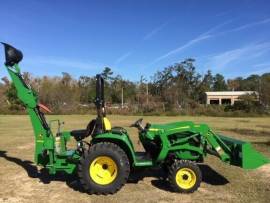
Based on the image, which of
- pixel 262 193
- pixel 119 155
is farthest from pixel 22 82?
pixel 262 193

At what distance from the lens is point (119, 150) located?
786 centimetres

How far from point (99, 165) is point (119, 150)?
1.68ft

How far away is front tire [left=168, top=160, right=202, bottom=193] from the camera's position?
784 cm

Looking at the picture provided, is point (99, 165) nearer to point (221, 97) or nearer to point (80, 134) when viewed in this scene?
point (80, 134)

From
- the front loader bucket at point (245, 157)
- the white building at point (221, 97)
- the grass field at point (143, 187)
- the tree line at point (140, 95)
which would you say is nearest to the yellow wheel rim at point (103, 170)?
the grass field at point (143, 187)

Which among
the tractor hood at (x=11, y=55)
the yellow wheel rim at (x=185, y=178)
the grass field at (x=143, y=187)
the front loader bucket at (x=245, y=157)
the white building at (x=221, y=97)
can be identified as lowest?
the grass field at (x=143, y=187)

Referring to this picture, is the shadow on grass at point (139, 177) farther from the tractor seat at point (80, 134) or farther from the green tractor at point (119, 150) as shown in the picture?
the tractor seat at point (80, 134)

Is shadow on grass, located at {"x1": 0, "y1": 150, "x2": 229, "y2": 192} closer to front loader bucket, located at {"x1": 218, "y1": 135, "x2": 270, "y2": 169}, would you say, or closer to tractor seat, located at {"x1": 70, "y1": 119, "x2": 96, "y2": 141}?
front loader bucket, located at {"x1": 218, "y1": 135, "x2": 270, "y2": 169}

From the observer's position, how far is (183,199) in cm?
743

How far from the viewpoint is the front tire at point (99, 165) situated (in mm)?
7746

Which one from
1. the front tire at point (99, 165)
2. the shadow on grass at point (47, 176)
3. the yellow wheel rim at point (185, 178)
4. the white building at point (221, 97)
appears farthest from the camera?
the white building at point (221, 97)

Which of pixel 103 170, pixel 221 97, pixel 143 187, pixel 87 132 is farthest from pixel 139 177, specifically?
pixel 221 97

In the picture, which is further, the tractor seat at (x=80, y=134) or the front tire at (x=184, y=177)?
the tractor seat at (x=80, y=134)

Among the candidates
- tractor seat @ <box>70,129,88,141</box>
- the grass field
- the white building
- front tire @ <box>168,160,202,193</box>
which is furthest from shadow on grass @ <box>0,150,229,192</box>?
the white building
